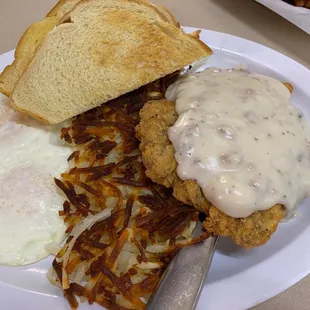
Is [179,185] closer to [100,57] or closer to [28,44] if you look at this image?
[100,57]

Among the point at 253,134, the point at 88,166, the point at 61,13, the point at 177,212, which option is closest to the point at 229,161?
the point at 253,134

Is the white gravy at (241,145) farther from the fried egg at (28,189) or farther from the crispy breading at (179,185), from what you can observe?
the fried egg at (28,189)

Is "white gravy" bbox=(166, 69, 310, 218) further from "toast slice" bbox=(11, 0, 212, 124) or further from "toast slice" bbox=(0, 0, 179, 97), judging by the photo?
"toast slice" bbox=(0, 0, 179, 97)

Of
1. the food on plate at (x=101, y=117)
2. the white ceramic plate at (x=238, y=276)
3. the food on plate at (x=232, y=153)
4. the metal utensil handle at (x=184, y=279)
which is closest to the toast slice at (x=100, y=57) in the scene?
the food on plate at (x=101, y=117)

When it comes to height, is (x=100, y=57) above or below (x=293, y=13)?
below

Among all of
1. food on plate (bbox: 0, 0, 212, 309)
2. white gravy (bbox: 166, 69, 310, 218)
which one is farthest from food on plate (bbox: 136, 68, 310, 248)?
food on plate (bbox: 0, 0, 212, 309)

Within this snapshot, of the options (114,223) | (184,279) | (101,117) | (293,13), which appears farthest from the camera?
(293,13)

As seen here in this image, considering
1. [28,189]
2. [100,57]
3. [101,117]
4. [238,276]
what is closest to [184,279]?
[238,276]

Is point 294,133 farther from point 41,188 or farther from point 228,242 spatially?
point 41,188
